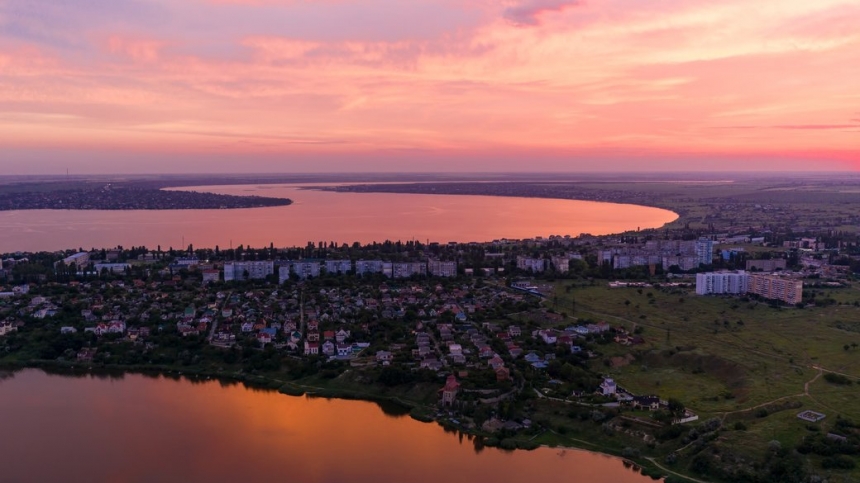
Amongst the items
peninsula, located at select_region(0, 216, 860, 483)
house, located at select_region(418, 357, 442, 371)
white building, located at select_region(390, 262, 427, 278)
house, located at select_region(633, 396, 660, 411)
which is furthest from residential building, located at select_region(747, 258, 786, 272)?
house, located at select_region(418, 357, 442, 371)

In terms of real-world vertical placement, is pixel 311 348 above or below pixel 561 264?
below

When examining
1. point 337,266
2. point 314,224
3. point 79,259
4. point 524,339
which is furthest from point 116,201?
point 524,339

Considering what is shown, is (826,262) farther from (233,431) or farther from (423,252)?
(233,431)

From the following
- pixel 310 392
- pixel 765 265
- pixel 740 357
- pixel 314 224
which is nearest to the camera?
pixel 310 392

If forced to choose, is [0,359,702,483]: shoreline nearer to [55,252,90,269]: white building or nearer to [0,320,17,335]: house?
[0,320,17,335]: house

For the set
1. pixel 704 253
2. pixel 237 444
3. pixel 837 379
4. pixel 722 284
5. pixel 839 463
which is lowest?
pixel 237 444

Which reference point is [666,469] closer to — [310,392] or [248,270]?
[310,392]

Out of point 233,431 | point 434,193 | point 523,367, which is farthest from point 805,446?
point 434,193
